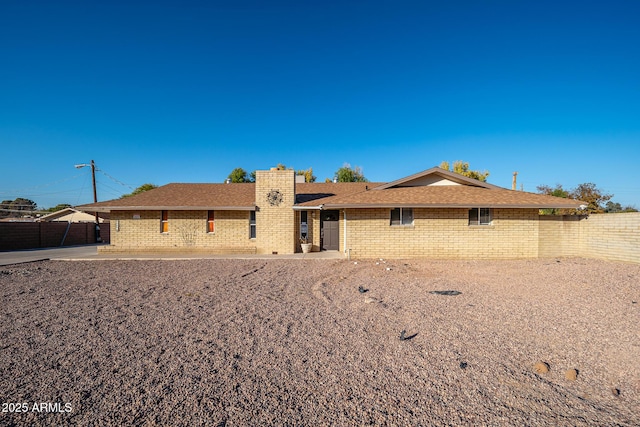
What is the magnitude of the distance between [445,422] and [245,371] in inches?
86.8

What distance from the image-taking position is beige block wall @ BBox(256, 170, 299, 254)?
48.9 ft

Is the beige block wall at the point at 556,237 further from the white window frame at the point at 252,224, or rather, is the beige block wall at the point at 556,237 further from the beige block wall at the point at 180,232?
the beige block wall at the point at 180,232

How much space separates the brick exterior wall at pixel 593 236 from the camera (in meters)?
11.3

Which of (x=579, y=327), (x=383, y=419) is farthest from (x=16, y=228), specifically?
(x=579, y=327)

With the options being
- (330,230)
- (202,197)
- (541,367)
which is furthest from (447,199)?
(202,197)

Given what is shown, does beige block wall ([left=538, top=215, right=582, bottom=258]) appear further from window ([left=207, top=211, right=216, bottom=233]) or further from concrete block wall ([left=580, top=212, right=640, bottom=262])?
window ([left=207, top=211, right=216, bottom=233])

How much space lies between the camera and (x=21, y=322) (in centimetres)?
541

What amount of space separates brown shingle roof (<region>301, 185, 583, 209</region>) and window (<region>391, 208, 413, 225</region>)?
A: 1.78 ft

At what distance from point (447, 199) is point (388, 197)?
2.42 meters

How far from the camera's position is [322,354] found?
4.10m

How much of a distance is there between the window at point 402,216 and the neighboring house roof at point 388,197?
0.54 metres

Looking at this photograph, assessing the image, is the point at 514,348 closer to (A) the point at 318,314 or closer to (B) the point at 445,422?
(B) the point at 445,422

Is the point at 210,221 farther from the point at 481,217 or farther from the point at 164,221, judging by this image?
the point at 481,217

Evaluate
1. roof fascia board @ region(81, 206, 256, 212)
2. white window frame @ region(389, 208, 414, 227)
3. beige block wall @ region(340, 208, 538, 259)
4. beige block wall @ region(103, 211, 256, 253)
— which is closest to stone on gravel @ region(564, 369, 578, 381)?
beige block wall @ region(340, 208, 538, 259)
